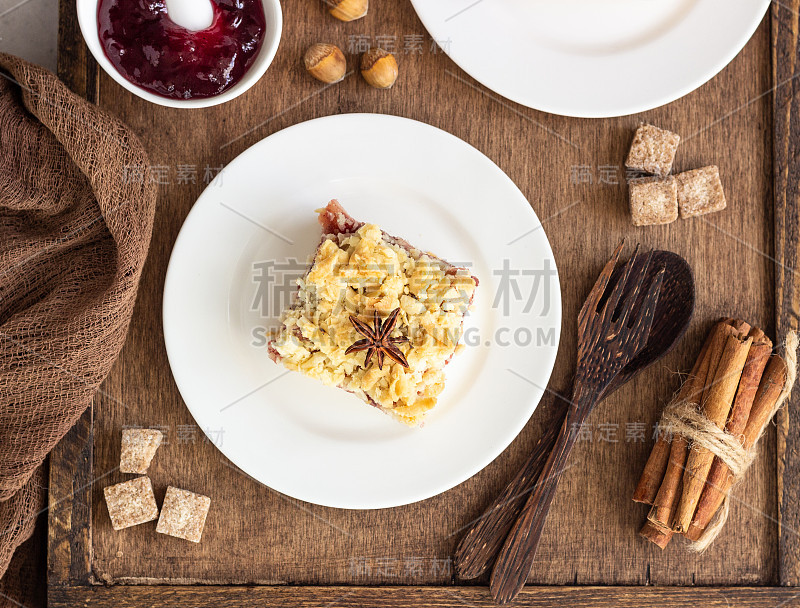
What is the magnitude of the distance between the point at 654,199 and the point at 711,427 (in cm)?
71

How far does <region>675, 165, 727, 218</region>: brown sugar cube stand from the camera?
6.38 feet

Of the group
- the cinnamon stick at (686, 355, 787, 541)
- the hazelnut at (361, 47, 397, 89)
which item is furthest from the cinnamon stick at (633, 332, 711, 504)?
the hazelnut at (361, 47, 397, 89)

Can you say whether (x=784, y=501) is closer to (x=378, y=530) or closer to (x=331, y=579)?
(x=378, y=530)

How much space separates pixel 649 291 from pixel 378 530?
1118 millimetres

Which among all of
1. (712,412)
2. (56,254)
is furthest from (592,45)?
(56,254)

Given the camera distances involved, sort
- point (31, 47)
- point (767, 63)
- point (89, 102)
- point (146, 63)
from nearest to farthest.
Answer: point (146, 63) < point (89, 102) < point (767, 63) < point (31, 47)

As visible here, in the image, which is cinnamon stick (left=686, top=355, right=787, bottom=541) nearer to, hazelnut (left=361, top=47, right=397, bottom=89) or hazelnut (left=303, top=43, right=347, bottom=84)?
hazelnut (left=361, top=47, right=397, bottom=89)

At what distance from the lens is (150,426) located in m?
1.94

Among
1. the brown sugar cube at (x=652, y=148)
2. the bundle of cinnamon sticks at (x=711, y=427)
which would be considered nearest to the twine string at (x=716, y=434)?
the bundle of cinnamon sticks at (x=711, y=427)

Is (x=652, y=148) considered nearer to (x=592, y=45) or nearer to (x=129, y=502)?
(x=592, y=45)

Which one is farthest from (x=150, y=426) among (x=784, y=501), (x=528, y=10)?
(x=784, y=501)

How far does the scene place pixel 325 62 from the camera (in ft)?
6.03

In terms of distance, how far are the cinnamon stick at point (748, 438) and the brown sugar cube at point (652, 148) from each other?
0.74 metres

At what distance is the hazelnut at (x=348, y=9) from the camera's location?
73.4 inches
